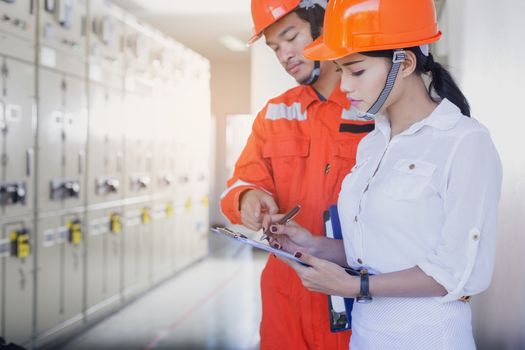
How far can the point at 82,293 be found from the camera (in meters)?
4.62

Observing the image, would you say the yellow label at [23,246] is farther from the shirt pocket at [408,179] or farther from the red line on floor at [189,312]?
the shirt pocket at [408,179]

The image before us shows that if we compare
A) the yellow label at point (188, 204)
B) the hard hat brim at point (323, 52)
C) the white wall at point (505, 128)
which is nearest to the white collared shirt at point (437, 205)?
the hard hat brim at point (323, 52)

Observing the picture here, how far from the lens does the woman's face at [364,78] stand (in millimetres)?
1249

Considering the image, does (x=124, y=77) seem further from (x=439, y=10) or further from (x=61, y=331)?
(x=439, y=10)

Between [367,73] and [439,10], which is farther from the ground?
[439,10]

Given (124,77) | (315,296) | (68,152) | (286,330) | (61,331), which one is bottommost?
(61,331)

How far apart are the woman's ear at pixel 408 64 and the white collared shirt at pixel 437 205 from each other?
0.10 metres

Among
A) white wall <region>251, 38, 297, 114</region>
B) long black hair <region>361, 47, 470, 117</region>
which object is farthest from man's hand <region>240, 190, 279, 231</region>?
white wall <region>251, 38, 297, 114</region>

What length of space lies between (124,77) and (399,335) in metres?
4.75

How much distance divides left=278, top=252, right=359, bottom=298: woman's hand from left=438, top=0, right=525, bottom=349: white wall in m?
0.65

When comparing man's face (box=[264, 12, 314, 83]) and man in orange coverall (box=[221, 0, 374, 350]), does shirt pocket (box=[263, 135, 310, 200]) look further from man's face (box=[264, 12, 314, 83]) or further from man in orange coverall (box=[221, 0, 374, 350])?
man's face (box=[264, 12, 314, 83])

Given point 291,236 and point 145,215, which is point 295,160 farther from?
point 145,215

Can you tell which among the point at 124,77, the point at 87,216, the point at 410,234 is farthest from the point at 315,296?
the point at 124,77

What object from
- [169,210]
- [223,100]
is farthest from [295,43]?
[223,100]
